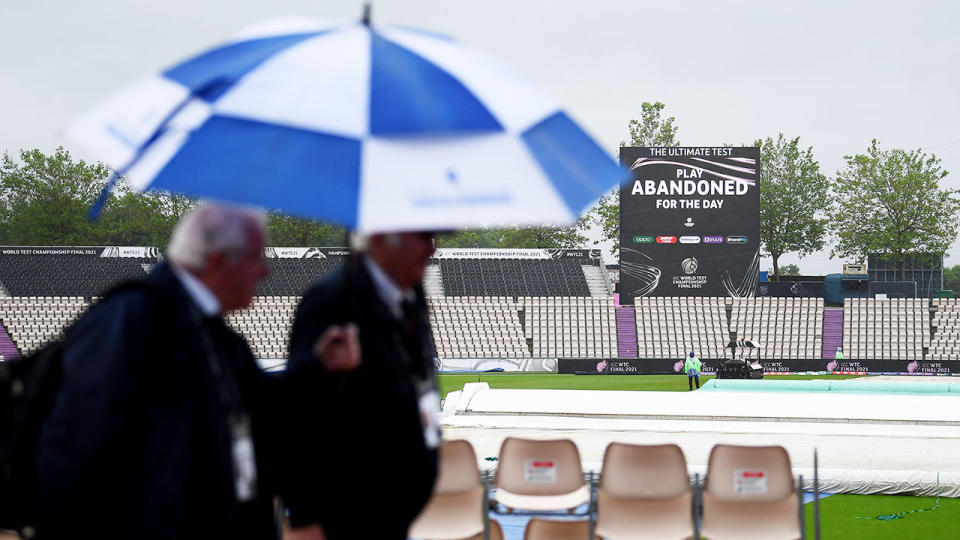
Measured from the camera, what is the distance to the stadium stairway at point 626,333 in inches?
1491

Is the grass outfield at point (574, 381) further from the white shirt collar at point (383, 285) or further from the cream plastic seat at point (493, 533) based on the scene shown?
the white shirt collar at point (383, 285)

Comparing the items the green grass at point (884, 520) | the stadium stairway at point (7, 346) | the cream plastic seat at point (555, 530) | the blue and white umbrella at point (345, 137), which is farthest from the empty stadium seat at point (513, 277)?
the blue and white umbrella at point (345, 137)

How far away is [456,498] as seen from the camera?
6.02 meters

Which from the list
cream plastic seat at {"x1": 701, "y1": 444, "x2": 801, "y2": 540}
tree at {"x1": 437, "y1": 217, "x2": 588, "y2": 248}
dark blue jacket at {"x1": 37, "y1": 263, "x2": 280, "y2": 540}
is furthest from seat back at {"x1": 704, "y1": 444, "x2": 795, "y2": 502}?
tree at {"x1": 437, "y1": 217, "x2": 588, "y2": 248}

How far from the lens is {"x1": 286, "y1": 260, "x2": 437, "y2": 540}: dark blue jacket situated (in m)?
2.66

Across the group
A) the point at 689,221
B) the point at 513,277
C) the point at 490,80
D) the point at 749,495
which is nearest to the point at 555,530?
the point at 749,495

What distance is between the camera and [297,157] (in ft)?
7.69

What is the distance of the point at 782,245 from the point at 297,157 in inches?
2528

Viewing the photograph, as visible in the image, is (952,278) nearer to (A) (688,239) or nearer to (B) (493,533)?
(A) (688,239)

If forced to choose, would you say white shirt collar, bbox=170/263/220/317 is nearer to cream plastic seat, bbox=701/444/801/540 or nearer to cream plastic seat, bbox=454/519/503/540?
cream plastic seat, bbox=454/519/503/540

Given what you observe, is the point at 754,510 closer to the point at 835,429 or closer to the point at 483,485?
the point at 483,485

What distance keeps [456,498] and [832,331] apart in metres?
35.7

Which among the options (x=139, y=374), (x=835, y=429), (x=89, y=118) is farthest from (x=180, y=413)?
(x=835, y=429)

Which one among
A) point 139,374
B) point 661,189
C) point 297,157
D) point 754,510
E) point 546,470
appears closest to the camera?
point 139,374
